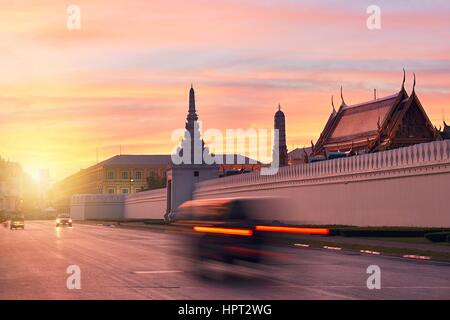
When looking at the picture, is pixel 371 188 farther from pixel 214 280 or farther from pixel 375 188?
pixel 214 280

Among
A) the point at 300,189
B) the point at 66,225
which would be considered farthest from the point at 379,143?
the point at 66,225

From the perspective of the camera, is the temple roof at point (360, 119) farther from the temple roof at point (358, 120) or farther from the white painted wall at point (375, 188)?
the white painted wall at point (375, 188)

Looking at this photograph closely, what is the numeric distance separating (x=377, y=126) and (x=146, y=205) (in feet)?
138

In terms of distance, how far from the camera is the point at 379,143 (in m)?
98.1

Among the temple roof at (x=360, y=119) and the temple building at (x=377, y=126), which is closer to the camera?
the temple building at (x=377, y=126)

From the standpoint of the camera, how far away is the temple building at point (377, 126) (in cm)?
9675

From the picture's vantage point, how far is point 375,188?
5709cm

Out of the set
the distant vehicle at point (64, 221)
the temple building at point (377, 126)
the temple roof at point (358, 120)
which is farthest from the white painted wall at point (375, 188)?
the distant vehicle at point (64, 221)

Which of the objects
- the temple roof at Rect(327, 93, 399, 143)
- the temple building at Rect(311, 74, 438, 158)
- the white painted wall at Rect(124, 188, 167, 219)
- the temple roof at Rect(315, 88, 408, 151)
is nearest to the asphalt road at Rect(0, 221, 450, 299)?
the temple building at Rect(311, 74, 438, 158)

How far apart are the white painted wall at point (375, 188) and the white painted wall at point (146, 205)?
43.7m
